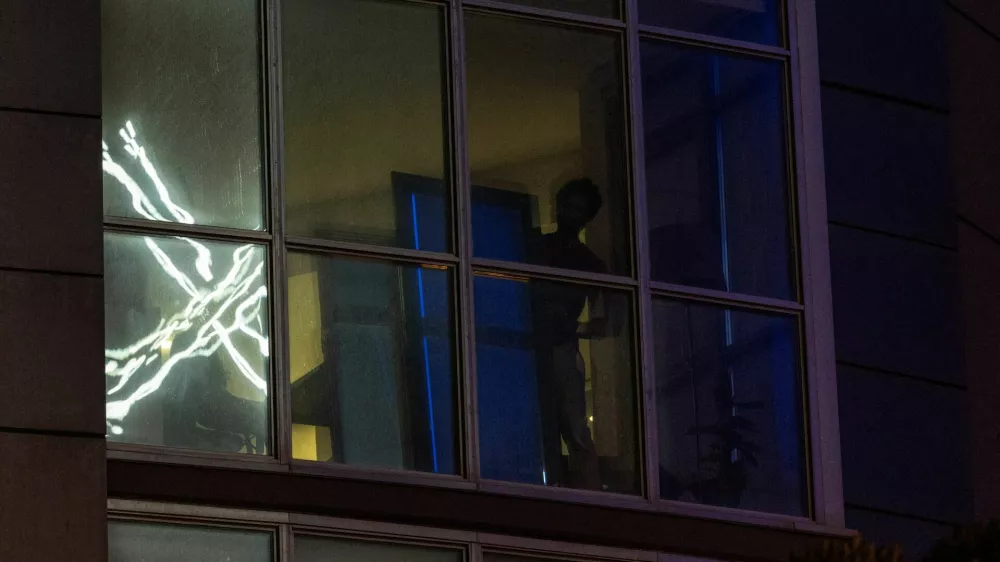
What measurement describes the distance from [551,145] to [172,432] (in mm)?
2951

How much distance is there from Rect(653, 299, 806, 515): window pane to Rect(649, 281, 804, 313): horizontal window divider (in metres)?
0.05

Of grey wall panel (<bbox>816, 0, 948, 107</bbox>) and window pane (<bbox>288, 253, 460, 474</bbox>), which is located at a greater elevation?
grey wall panel (<bbox>816, 0, 948, 107</bbox>)

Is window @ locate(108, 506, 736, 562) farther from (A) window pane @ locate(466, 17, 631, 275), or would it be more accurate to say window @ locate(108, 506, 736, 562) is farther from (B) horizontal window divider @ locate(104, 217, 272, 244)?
(A) window pane @ locate(466, 17, 631, 275)

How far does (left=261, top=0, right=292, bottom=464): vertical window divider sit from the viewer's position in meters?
12.1

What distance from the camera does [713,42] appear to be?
554 inches

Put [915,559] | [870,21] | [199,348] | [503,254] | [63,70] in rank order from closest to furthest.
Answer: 1. [63,70]
2. [199,348]
3. [503,254]
4. [915,559]
5. [870,21]

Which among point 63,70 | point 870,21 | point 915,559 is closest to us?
point 63,70

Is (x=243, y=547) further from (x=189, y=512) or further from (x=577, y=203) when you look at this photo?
(x=577, y=203)

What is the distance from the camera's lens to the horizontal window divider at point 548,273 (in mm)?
12906

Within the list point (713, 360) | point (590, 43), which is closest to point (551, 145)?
point (590, 43)

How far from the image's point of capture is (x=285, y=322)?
40.3 feet

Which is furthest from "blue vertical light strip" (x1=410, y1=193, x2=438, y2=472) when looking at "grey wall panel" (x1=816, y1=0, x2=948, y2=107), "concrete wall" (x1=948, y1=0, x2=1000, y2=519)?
"concrete wall" (x1=948, y1=0, x2=1000, y2=519)

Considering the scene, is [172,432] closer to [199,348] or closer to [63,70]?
[199,348]

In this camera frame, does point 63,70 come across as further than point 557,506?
No
